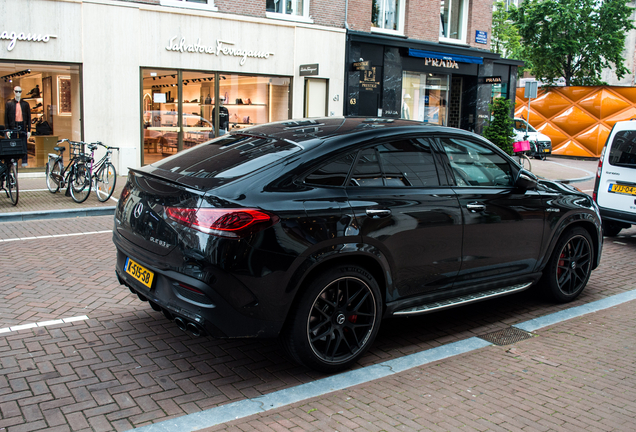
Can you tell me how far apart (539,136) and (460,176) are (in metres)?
24.0

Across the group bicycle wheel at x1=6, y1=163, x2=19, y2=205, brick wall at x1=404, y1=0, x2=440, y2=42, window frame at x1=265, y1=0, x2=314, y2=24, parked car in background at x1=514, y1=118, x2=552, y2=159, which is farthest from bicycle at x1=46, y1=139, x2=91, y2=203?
parked car in background at x1=514, y1=118, x2=552, y2=159

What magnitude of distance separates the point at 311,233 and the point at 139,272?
4.21 ft

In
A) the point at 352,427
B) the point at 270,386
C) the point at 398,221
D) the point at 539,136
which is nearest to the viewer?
the point at 352,427

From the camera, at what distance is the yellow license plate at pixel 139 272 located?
13.1 feet

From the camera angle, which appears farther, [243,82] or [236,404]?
[243,82]

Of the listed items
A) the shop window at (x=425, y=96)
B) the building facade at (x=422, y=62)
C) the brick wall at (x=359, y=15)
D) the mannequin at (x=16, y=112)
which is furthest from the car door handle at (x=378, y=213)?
the shop window at (x=425, y=96)

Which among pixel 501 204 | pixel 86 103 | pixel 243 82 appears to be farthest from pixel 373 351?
pixel 243 82

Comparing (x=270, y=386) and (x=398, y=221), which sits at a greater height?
(x=398, y=221)

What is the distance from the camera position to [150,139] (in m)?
16.3

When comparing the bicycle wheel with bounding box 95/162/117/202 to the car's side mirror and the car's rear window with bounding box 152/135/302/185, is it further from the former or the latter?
the car's side mirror

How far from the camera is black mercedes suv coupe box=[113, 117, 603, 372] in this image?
368cm

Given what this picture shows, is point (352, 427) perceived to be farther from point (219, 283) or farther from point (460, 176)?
point (460, 176)

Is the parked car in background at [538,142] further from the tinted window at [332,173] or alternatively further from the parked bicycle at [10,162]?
the tinted window at [332,173]

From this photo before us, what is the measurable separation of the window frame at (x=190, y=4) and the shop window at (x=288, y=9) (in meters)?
1.92
